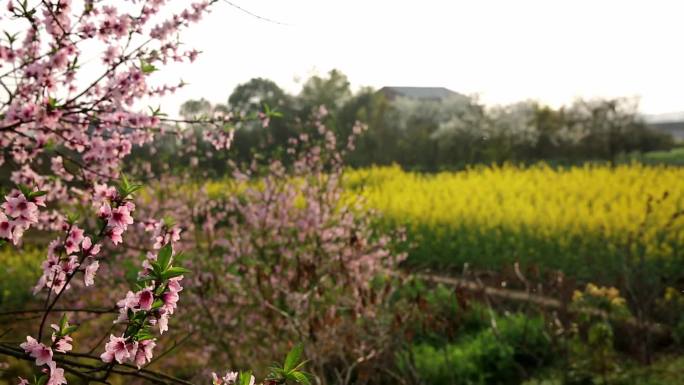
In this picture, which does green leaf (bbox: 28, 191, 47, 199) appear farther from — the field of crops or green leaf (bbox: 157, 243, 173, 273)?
the field of crops

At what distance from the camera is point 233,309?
6922 millimetres

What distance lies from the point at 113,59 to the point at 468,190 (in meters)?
8.83

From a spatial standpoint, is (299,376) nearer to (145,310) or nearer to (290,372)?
(290,372)

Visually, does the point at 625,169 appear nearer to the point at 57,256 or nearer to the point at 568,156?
the point at 57,256

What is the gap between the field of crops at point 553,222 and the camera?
26.0 ft

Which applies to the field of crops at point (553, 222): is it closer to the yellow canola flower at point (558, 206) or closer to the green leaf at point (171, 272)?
the yellow canola flower at point (558, 206)

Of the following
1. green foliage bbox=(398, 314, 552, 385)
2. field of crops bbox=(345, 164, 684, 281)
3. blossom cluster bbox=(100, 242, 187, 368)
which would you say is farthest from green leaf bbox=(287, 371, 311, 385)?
field of crops bbox=(345, 164, 684, 281)

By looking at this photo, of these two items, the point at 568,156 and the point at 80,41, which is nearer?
the point at 80,41

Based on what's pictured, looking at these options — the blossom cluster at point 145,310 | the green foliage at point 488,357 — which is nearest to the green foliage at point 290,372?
the blossom cluster at point 145,310

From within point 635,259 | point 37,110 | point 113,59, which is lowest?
point 635,259

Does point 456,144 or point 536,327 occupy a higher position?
point 456,144

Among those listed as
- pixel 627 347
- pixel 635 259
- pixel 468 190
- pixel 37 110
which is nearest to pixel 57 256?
pixel 37 110

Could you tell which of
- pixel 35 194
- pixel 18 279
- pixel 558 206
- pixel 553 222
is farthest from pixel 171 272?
pixel 18 279

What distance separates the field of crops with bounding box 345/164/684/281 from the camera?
26.0 ft
